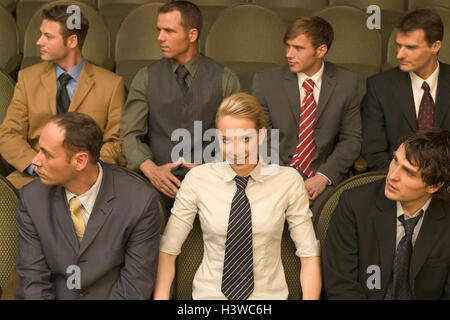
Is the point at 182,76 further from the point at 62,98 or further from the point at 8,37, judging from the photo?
the point at 8,37

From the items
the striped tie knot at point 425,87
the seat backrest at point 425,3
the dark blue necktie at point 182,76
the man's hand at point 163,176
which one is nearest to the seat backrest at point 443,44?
the seat backrest at point 425,3

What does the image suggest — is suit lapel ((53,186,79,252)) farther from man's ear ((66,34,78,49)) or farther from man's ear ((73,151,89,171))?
man's ear ((66,34,78,49))

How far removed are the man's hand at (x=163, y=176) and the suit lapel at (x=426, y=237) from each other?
0.71 m

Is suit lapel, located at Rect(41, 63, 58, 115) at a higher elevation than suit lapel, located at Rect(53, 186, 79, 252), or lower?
higher

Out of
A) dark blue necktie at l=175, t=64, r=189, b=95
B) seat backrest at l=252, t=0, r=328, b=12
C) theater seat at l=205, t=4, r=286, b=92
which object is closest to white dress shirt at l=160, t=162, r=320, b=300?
dark blue necktie at l=175, t=64, r=189, b=95

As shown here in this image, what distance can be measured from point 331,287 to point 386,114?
0.72 metres

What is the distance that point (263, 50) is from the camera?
2512mm

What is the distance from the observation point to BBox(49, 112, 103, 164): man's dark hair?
1.46 meters

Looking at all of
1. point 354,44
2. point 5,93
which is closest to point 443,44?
point 354,44

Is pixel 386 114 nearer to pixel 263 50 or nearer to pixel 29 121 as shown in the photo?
pixel 263 50

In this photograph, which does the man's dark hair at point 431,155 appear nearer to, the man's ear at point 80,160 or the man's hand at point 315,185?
the man's hand at point 315,185

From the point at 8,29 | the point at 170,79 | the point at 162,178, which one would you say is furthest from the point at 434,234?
the point at 8,29

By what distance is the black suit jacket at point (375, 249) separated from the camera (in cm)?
148

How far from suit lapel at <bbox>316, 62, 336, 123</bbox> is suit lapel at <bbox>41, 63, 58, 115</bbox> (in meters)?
0.80
